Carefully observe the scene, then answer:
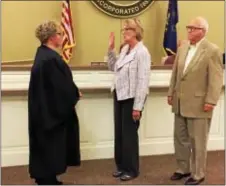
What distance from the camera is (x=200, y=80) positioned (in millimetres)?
3137

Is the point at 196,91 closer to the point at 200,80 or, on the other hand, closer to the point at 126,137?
the point at 200,80

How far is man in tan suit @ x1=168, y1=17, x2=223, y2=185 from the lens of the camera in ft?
10.2

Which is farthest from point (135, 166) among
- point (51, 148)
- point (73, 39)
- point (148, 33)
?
point (148, 33)

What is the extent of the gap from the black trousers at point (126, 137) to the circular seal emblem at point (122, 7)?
179 centimetres

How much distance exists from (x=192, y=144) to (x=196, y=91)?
0.44m

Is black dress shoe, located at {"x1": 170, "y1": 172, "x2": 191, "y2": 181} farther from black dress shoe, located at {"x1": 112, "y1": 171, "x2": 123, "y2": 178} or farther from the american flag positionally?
the american flag

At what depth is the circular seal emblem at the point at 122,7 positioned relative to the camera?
4.86 meters

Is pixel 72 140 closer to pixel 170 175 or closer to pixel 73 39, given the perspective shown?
pixel 170 175

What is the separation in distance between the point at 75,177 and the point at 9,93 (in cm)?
95

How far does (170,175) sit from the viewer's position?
141 inches

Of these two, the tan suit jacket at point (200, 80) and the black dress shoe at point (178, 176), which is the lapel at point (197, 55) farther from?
the black dress shoe at point (178, 176)

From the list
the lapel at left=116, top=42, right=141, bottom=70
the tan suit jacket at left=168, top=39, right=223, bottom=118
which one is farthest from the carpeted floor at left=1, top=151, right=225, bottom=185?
the lapel at left=116, top=42, right=141, bottom=70

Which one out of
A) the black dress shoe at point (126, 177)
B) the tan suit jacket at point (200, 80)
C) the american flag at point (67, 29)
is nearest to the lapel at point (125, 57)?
the tan suit jacket at point (200, 80)

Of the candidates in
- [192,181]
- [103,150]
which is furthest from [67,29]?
[192,181]
